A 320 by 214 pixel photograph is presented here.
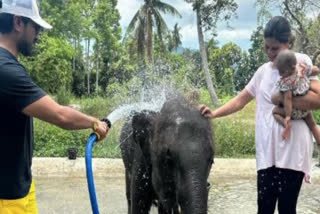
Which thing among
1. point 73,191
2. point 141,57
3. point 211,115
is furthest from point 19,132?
point 141,57

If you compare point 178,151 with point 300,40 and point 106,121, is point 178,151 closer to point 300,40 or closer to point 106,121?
point 106,121

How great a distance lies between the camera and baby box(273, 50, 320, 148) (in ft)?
10.7

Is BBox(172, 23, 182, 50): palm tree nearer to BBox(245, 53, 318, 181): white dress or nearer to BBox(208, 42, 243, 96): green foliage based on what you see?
BBox(208, 42, 243, 96): green foliage

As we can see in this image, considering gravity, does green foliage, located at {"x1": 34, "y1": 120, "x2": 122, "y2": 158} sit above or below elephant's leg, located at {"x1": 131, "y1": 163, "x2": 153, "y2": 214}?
below

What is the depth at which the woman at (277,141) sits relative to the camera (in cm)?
337

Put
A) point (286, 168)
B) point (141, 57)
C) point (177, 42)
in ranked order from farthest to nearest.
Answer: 1. point (177, 42)
2. point (141, 57)
3. point (286, 168)

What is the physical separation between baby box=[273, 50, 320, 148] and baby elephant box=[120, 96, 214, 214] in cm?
55

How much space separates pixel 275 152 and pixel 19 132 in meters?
1.79

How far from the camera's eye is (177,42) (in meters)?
42.9

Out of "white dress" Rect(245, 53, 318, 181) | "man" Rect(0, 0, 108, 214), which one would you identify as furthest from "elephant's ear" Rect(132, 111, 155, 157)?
"white dress" Rect(245, 53, 318, 181)

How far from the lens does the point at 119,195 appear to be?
765 centimetres

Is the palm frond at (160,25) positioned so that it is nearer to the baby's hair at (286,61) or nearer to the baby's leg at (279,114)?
the baby's leg at (279,114)

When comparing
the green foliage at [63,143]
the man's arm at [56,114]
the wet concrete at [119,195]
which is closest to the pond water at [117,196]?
the wet concrete at [119,195]

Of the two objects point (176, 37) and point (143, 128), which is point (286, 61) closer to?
point (143, 128)
